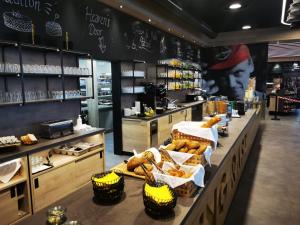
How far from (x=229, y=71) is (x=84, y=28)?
713 cm

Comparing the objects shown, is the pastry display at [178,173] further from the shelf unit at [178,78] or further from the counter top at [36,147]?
the shelf unit at [178,78]

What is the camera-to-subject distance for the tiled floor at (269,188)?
9.68ft

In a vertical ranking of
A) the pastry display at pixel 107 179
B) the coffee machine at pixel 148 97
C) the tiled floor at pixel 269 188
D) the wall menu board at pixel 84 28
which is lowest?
the tiled floor at pixel 269 188

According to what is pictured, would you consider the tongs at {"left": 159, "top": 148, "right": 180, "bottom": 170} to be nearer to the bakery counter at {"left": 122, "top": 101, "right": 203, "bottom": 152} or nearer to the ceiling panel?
the bakery counter at {"left": 122, "top": 101, "right": 203, "bottom": 152}

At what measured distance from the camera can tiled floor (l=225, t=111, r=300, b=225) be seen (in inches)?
116

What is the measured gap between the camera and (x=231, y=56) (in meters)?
9.83

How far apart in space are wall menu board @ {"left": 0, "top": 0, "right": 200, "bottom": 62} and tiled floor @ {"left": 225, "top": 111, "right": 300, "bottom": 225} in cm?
352

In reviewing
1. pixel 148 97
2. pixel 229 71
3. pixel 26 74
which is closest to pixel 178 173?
pixel 26 74

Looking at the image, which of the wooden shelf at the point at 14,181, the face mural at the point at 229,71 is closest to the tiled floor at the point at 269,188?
the wooden shelf at the point at 14,181

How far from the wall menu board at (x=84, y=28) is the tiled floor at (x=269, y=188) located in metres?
3.52

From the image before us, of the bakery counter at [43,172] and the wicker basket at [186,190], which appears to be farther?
the bakery counter at [43,172]

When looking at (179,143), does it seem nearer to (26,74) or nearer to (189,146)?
(189,146)

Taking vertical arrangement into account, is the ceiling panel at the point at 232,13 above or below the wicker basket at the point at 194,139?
above

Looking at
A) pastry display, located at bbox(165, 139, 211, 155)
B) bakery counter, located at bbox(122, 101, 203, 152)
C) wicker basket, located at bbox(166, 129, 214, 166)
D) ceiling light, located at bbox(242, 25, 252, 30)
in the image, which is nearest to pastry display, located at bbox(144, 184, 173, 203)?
wicker basket, located at bbox(166, 129, 214, 166)
